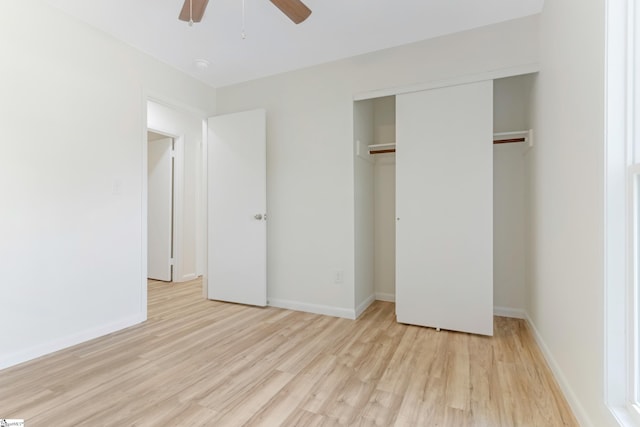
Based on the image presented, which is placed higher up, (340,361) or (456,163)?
(456,163)

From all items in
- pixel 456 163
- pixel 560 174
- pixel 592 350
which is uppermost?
pixel 456 163

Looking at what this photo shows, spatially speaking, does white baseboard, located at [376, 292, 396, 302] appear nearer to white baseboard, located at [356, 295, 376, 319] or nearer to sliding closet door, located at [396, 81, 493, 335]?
white baseboard, located at [356, 295, 376, 319]

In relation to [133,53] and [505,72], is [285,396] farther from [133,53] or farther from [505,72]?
[133,53]

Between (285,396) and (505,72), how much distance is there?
9.03 feet

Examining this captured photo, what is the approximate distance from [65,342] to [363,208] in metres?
2.67

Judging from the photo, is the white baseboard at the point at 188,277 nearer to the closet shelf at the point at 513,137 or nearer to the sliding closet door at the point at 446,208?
the sliding closet door at the point at 446,208

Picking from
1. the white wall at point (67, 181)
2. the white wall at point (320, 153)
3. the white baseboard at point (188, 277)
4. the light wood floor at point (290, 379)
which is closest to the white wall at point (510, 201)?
the light wood floor at point (290, 379)

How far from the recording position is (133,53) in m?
2.71

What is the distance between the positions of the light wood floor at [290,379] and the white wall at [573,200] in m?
0.26

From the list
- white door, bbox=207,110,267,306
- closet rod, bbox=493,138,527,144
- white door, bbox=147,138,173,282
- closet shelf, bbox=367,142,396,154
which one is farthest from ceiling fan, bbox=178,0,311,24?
white door, bbox=147,138,173,282

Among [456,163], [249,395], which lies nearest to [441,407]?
[249,395]

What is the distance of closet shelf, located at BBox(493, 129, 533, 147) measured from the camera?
8.51 feet

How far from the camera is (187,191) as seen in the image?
180 inches

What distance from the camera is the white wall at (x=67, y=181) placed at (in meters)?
1.99
